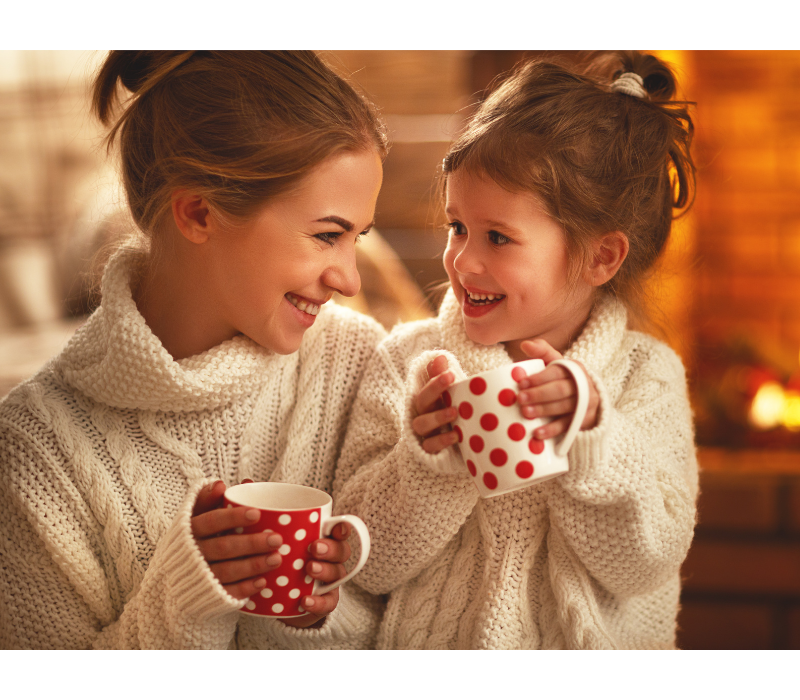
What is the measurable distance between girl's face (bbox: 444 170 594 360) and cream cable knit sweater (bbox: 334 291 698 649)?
0.14 ft

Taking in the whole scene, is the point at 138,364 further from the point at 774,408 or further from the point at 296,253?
the point at 774,408

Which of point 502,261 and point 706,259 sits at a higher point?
point 502,261

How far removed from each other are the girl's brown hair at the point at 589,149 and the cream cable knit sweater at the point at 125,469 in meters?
0.39

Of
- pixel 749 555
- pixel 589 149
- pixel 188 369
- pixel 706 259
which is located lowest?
pixel 749 555

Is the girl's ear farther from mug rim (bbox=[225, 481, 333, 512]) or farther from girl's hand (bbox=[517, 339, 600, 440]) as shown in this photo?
mug rim (bbox=[225, 481, 333, 512])

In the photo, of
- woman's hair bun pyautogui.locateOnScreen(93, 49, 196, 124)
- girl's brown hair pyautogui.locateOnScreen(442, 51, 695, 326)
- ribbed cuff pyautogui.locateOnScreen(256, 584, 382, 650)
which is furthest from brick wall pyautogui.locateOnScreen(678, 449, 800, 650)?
woman's hair bun pyautogui.locateOnScreen(93, 49, 196, 124)

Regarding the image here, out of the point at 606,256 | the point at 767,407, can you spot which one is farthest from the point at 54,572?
the point at 767,407

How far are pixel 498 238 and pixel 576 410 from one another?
0.25 m

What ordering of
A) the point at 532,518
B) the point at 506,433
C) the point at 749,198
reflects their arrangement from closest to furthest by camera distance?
the point at 506,433
the point at 532,518
the point at 749,198

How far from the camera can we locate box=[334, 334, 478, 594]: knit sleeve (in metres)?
0.83

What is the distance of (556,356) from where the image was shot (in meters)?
0.77

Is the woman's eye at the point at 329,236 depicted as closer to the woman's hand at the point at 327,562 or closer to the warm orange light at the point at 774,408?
the woman's hand at the point at 327,562

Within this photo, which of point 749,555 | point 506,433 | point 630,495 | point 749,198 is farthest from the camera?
point 749,198

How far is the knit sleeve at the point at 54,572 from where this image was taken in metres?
0.85
